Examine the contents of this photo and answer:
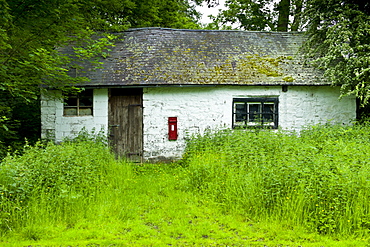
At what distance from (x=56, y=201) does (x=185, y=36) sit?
10184 mm

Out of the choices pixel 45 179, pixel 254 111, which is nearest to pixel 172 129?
pixel 254 111

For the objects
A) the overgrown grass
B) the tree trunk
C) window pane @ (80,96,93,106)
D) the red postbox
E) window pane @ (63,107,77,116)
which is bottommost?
the overgrown grass

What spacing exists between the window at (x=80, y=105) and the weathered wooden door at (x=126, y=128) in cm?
86

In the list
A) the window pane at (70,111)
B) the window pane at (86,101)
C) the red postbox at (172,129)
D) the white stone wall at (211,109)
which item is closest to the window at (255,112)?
the white stone wall at (211,109)

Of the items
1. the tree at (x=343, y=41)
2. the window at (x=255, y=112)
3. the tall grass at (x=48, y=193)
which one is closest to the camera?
the tall grass at (x=48, y=193)

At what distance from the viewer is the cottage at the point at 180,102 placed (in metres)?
12.3

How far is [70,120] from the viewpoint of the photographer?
12352mm

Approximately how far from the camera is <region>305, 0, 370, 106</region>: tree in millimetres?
11398

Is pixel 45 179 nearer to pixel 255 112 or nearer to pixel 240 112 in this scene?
pixel 240 112

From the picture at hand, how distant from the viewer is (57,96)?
1182cm

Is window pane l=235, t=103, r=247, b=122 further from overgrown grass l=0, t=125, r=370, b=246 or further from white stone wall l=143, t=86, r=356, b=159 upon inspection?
overgrown grass l=0, t=125, r=370, b=246

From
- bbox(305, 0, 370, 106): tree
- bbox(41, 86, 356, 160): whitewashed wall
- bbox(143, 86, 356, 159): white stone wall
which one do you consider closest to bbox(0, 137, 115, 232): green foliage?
bbox(41, 86, 356, 160): whitewashed wall

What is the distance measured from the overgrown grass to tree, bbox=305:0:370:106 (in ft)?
16.4

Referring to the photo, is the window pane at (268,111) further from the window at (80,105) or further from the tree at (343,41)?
the window at (80,105)
